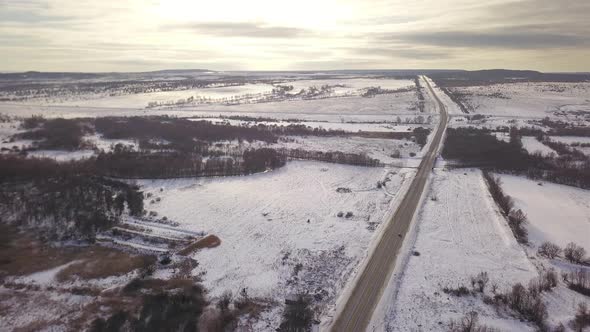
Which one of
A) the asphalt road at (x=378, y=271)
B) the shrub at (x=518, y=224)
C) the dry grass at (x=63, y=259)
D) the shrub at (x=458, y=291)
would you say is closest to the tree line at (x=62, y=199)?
the dry grass at (x=63, y=259)

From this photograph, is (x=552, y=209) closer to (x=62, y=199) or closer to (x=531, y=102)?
(x=62, y=199)

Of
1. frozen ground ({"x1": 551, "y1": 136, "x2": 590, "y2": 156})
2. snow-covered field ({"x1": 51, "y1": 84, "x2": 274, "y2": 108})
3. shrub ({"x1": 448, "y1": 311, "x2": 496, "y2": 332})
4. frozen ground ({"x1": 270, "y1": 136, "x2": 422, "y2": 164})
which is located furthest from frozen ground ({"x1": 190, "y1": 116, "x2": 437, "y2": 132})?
shrub ({"x1": 448, "y1": 311, "x2": 496, "y2": 332})

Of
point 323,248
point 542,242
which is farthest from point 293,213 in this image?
point 542,242

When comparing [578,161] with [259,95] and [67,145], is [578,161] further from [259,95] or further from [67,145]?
[259,95]

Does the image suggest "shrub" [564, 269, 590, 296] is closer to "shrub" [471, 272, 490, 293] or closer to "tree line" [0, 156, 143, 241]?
"shrub" [471, 272, 490, 293]

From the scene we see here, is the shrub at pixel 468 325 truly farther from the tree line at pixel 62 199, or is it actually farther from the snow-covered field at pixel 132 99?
the snow-covered field at pixel 132 99

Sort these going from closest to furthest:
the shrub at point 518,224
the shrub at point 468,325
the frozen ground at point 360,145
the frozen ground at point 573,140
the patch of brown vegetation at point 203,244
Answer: the shrub at point 468,325 → the patch of brown vegetation at point 203,244 → the shrub at point 518,224 → the frozen ground at point 360,145 → the frozen ground at point 573,140
